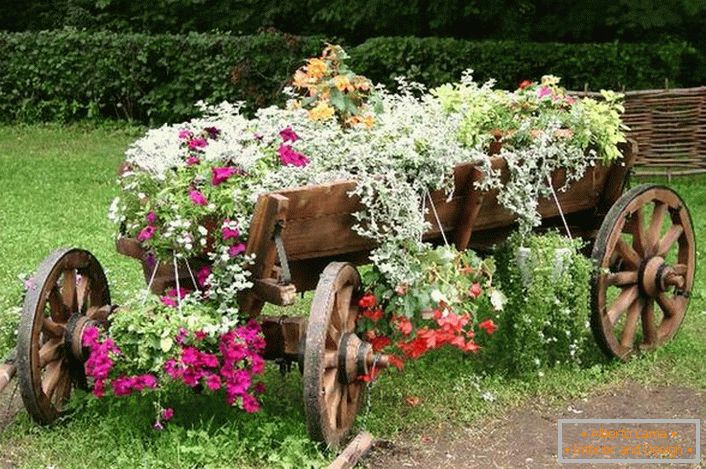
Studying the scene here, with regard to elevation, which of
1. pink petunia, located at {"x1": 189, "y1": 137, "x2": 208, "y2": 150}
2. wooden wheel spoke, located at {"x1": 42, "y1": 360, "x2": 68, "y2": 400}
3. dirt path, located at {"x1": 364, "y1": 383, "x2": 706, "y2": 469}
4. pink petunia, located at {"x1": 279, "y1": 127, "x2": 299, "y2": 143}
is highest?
pink petunia, located at {"x1": 279, "y1": 127, "x2": 299, "y2": 143}

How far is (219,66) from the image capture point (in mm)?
16781

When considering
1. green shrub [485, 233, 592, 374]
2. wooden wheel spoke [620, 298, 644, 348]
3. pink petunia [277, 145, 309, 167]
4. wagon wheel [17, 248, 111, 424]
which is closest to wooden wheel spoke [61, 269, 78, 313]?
wagon wheel [17, 248, 111, 424]

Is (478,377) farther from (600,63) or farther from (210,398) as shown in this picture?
(600,63)

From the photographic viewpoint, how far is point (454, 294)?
4.97 meters

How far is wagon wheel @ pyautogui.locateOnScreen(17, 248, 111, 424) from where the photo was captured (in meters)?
4.83

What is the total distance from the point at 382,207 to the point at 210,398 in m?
1.29

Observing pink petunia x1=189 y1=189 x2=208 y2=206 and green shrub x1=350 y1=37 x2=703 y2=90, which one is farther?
green shrub x1=350 y1=37 x2=703 y2=90

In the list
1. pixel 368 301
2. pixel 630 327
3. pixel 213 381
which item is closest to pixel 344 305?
pixel 368 301

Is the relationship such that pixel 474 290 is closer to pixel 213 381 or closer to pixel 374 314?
pixel 374 314

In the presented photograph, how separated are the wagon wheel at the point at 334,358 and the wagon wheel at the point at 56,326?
3.38ft

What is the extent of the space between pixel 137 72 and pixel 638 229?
40.1 feet

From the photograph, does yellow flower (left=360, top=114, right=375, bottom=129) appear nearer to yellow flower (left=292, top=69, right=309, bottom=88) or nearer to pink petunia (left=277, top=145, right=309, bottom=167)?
yellow flower (left=292, top=69, right=309, bottom=88)

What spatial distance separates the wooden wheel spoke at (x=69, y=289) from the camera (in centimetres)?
514

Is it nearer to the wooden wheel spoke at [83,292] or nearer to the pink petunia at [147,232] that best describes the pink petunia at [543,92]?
the pink petunia at [147,232]
